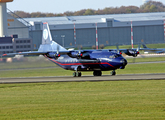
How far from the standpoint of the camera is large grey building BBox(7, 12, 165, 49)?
122m

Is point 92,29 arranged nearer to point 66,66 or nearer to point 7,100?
point 66,66

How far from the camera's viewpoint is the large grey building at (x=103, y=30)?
122 meters

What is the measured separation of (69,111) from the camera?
18016 millimetres

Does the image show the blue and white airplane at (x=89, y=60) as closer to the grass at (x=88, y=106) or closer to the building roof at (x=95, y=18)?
the grass at (x=88, y=106)

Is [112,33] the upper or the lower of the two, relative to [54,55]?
upper

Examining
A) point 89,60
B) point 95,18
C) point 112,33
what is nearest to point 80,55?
point 89,60

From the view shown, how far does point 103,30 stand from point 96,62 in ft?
280

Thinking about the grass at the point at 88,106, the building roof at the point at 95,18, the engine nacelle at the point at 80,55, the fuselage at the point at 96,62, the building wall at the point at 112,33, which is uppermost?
the building roof at the point at 95,18

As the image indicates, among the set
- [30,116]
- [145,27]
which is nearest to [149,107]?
[30,116]

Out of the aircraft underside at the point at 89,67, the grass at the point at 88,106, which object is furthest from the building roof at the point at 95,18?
the grass at the point at 88,106

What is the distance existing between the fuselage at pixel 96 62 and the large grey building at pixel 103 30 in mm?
74180

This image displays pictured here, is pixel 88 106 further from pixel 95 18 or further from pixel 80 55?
pixel 95 18

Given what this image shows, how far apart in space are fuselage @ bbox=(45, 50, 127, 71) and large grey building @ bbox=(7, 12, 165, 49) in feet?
243

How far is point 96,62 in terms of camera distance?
42.8 meters
